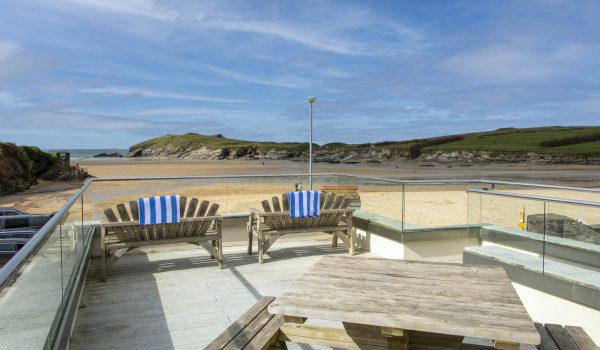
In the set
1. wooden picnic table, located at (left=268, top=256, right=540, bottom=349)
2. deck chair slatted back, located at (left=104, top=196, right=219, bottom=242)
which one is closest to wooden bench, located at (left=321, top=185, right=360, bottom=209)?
deck chair slatted back, located at (left=104, top=196, right=219, bottom=242)

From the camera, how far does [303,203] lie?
7117 millimetres

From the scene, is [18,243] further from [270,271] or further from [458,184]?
[458,184]

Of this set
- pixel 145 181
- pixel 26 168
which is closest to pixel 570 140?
pixel 26 168

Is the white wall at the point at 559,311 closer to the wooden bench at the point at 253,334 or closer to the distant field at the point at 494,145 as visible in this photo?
the wooden bench at the point at 253,334

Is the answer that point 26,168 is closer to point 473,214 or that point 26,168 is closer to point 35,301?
point 473,214

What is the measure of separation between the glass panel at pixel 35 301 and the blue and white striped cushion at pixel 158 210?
108 inches

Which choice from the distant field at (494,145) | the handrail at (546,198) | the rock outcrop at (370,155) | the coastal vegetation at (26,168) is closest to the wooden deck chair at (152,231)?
the handrail at (546,198)

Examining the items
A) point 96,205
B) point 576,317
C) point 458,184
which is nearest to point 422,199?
point 458,184

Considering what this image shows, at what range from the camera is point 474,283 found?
9.66 ft

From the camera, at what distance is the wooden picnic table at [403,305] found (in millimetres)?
2279

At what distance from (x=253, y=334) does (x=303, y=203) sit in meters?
4.31

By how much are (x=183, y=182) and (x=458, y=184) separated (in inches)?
183

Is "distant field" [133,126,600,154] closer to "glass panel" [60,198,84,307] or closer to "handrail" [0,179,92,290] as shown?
"glass panel" [60,198,84,307]

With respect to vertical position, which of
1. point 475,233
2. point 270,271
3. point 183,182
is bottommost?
point 270,271
